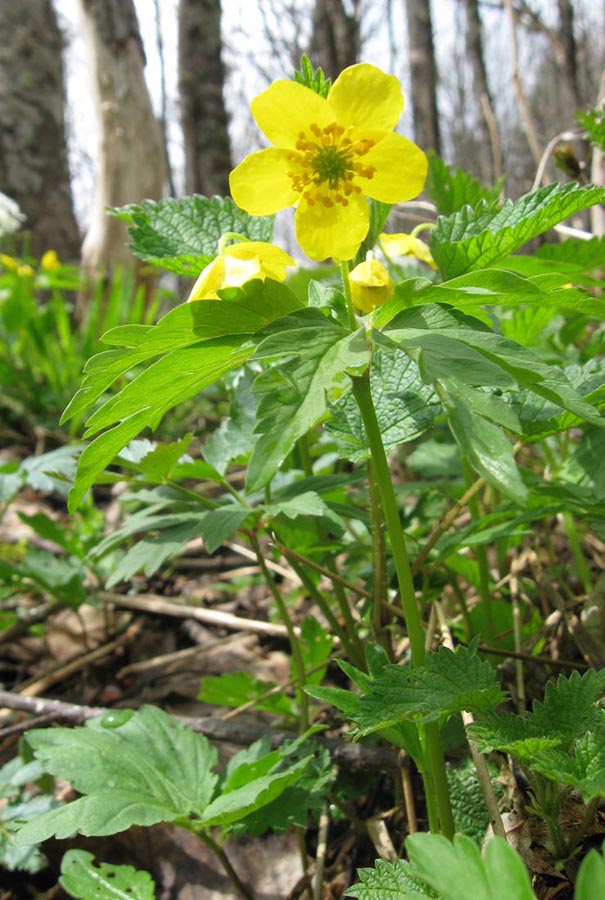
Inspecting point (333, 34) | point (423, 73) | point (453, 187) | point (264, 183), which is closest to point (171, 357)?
point (264, 183)

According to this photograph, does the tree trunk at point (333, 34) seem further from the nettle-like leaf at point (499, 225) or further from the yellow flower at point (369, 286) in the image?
the yellow flower at point (369, 286)

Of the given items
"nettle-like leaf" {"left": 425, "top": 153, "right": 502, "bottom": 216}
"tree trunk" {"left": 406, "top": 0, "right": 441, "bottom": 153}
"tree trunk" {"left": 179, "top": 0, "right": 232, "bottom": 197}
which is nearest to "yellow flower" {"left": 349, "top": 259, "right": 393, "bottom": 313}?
"nettle-like leaf" {"left": 425, "top": 153, "right": 502, "bottom": 216}

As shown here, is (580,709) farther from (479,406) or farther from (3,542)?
(3,542)

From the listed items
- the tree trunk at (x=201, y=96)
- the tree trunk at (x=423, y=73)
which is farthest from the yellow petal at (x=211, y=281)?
the tree trunk at (x=423, y=73)

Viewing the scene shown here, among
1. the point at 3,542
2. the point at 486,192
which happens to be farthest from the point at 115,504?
the point at 486,192

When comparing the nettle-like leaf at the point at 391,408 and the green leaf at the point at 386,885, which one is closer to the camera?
the green leaf at the point at 386,885
